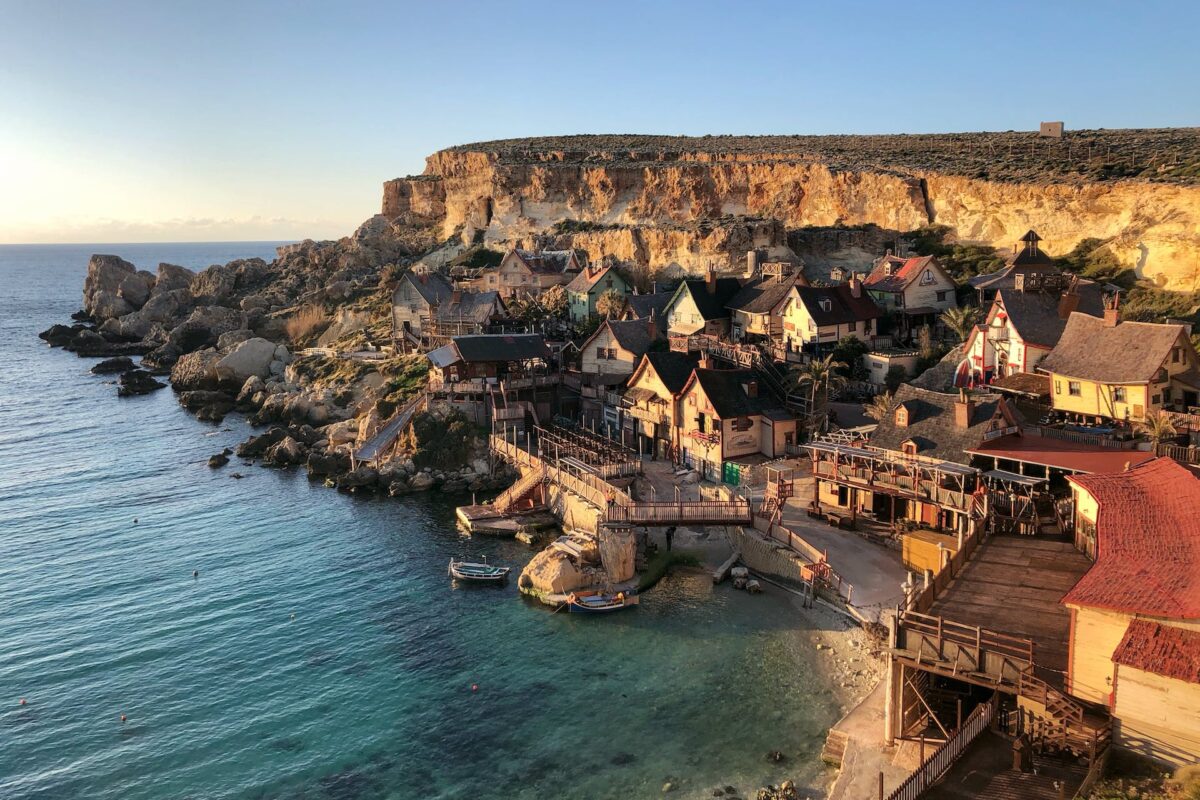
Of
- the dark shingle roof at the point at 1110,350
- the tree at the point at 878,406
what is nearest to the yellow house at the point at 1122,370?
the dark shingle roof at the point at 1110,350

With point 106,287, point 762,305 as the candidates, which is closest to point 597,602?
point 762,305

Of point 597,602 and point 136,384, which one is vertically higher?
point 136,384

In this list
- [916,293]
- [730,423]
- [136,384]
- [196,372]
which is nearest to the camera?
[730,423]

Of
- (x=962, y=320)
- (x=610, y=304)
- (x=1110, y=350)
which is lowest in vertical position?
(x=1110, y=350)

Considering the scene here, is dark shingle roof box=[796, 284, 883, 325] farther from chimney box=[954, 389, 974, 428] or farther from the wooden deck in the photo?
the wooden deck

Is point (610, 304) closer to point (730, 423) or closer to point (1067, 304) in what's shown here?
point (730, 423)

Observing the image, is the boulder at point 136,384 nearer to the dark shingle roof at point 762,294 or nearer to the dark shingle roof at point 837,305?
the dark shingle roof at point 762,294

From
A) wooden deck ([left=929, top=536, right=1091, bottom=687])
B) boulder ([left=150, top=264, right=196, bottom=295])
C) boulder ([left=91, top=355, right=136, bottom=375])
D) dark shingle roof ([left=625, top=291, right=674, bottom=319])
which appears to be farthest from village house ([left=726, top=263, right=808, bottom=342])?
boulder ([left=150, top=264, right=196, bottom=295])
